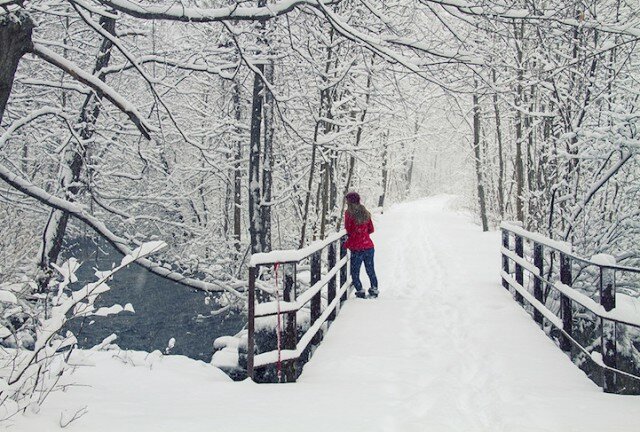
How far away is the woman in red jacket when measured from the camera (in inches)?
377

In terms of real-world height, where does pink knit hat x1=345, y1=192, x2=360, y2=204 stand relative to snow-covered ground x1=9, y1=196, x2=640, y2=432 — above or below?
above

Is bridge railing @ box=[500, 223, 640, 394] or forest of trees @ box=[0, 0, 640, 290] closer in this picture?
forest of trees @ box=[0, 0, 640, 290]

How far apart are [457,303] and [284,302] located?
14.3 ft

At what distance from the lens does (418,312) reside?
8.49 metres

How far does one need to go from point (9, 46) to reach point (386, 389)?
4.06 meters

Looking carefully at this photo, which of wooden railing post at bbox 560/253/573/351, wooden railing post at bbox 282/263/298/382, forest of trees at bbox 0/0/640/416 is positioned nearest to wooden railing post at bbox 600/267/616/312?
wooden railing post at bbox 560/253/573/351

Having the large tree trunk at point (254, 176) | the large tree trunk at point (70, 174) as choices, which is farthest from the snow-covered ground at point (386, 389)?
the large tree trunk at point (254, 176)

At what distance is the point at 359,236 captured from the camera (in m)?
9.73

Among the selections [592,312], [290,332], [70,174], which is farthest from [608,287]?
[70,174]

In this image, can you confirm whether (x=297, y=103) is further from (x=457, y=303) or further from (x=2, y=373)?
(x=2, y=373)

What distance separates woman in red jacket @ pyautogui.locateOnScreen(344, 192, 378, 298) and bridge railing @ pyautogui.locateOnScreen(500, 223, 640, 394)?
7.80 feet

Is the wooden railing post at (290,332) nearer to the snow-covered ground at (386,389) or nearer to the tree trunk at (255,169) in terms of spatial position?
the snow-covered ground at (386,389)

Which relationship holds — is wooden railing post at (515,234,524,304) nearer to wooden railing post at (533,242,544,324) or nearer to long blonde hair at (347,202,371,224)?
wooden railing post at (533,242,544,324)

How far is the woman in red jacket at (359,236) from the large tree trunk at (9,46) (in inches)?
245
